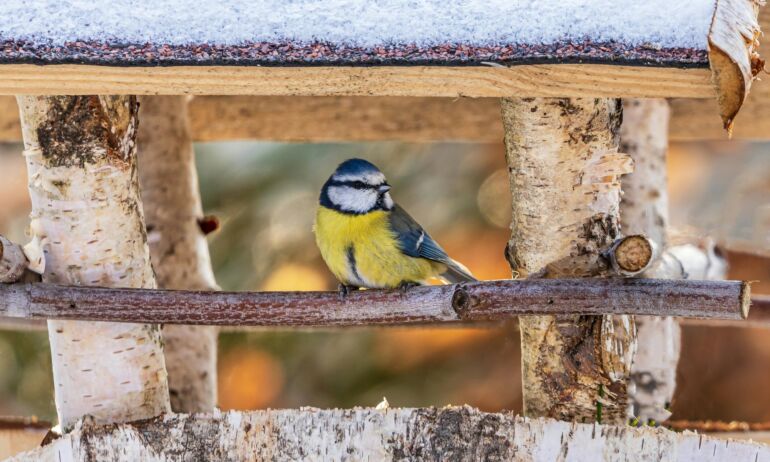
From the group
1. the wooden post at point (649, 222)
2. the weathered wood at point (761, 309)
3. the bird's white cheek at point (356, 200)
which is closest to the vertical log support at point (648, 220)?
the wooden post at point (649, 222)

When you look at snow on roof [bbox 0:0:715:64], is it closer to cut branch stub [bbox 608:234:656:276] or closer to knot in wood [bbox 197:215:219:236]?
cut branch stub [bbox 608:234:656:276]

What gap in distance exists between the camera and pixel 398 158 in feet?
15.4

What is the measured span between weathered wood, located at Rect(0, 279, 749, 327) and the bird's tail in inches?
20.4

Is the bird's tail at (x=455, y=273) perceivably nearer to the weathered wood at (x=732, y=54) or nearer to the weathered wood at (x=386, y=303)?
the weathered wood at (x=386, y=303)

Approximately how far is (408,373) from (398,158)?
3.69 feet

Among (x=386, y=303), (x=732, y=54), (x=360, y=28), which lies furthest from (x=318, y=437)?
(x=732, y=54)

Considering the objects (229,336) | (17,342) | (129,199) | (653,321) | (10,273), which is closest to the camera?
(10,273)

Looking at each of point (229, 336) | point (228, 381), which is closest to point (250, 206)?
point (229, 336)

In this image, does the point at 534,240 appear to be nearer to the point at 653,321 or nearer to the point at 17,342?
the point at 653,321

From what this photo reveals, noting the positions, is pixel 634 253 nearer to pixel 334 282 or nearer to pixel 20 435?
pixel 20 435

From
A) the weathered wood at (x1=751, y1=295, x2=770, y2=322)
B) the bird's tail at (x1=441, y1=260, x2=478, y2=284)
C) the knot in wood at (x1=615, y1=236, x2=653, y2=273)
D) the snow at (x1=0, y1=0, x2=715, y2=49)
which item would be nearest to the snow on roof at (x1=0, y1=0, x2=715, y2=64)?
the snow at (x1=0, y1=0, x2=715, y2=49)

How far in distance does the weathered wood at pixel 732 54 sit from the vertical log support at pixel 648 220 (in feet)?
3.31

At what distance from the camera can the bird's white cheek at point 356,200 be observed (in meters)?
2.34

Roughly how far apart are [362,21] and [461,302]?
1.85 feet
